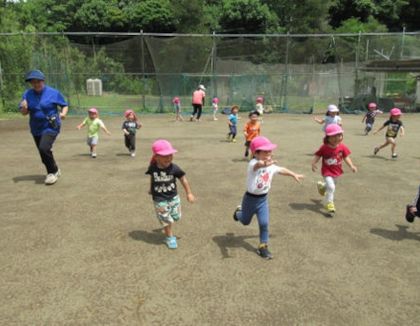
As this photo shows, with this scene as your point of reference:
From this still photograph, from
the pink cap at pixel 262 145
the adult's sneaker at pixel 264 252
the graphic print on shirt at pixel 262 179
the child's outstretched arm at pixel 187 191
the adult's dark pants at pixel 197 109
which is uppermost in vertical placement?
the pink cap at pixel 262 145

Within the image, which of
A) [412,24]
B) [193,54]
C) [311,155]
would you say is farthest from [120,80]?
[412,24]

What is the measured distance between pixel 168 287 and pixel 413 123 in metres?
18.8

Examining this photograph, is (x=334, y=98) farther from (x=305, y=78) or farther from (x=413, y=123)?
(x=413, y=123)

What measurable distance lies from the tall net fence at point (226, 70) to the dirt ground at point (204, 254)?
13451mm

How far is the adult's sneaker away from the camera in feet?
16.8

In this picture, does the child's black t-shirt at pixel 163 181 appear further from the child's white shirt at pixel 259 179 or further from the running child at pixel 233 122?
the running child at pixel 233 122

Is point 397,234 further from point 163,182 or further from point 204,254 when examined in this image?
point 163,182

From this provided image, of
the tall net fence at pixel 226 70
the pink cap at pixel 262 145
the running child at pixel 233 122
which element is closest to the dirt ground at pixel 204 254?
the pink cap at pixel 262 145

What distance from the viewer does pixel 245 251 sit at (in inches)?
209

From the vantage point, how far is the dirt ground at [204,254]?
4004mm

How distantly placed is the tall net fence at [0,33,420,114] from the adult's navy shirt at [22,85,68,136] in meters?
14.7

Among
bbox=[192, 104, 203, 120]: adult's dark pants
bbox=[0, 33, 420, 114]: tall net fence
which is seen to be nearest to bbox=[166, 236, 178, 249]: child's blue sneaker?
bbox=[192, 104, 203, 120]: adult's dark pants

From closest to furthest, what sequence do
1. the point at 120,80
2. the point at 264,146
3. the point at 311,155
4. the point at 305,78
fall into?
the point at 264,146, the point at 311,155, the point at 120,80, the point at 305,78

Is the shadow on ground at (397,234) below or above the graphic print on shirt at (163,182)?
below
